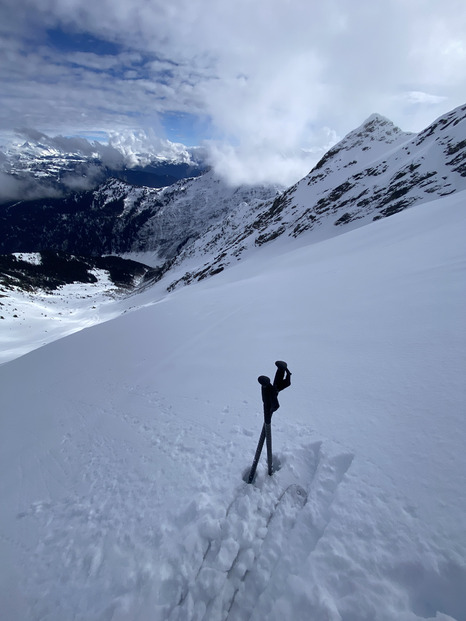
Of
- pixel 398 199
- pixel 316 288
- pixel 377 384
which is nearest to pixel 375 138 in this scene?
pixel 398 199

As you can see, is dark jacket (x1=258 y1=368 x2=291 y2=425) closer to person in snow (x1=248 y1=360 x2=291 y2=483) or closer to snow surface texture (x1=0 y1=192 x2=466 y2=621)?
person in snow (x1=248 y1=360 x2=291 y2=483)

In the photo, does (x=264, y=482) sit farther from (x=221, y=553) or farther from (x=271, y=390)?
(x=271, y=390)

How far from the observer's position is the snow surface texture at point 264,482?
8.75 feet

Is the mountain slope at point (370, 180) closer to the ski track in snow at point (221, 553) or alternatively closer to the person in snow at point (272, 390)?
the person in snow at point (272, 390)

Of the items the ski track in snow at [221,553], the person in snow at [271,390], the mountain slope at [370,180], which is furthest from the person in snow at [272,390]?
the mountain slope at [370,180]

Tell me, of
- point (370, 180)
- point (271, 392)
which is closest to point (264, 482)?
point (271, 392)

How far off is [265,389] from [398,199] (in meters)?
51.6

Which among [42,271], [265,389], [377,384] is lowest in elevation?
[377,384]

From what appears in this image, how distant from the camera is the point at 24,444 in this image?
6344mm

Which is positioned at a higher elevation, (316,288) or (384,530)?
(316,288)

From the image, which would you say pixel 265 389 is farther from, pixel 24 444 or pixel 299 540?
pixel 24 444

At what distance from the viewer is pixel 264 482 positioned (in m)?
3.88

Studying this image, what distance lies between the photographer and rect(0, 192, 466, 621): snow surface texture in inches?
105

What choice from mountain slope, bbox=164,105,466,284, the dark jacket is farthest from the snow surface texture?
mountain slope, bbox=164,105,466,284
